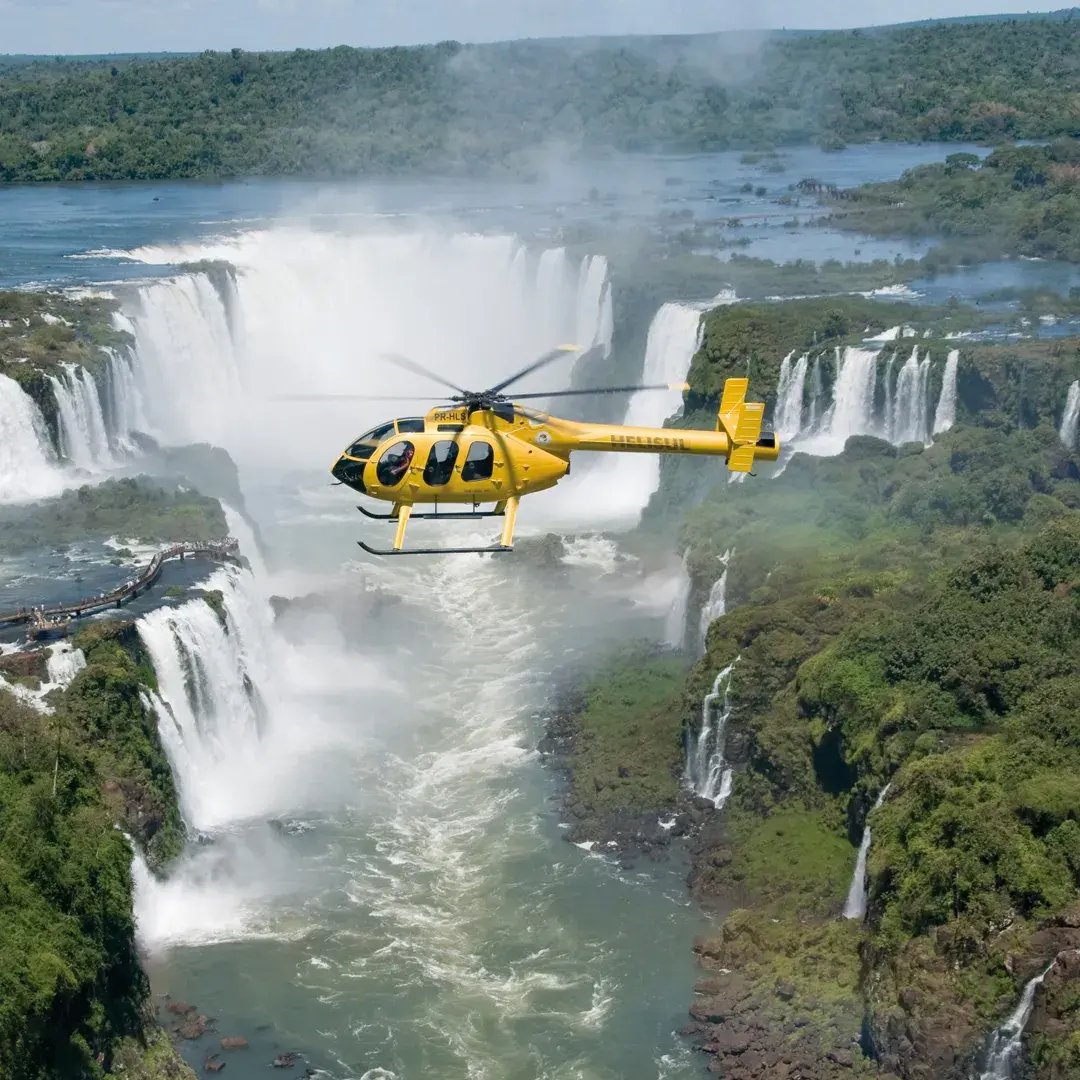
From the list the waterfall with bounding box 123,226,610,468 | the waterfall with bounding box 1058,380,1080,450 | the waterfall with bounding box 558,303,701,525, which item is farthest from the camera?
the waterfall with bounding box 123,226,610,468

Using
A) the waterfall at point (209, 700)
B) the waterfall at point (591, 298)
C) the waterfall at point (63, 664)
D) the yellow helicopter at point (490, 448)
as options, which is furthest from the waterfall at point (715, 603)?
the waterfall at point (591, 298)

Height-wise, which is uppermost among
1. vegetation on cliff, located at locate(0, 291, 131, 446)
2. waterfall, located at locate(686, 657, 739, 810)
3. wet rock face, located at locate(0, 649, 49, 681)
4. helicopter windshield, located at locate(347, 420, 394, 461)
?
helicopter windshield, located at locate(347, 420, 394, 461)

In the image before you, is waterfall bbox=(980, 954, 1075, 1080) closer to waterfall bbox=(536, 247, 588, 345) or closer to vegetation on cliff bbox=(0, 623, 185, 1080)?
vegetation on cliff bbox=(0, 623, 185, 1080)

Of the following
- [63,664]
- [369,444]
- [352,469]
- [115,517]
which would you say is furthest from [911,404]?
[352,469]

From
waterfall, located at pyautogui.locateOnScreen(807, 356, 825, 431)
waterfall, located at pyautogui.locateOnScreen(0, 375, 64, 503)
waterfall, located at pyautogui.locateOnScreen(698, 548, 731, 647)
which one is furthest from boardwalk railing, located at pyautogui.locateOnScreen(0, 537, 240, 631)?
waterfall, located at pyautogui.locateOnScreen(807, 356, 825, 431)

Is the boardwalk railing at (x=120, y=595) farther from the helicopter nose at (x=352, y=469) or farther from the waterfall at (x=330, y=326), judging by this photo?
the waterfall at (x=330, y=326)
